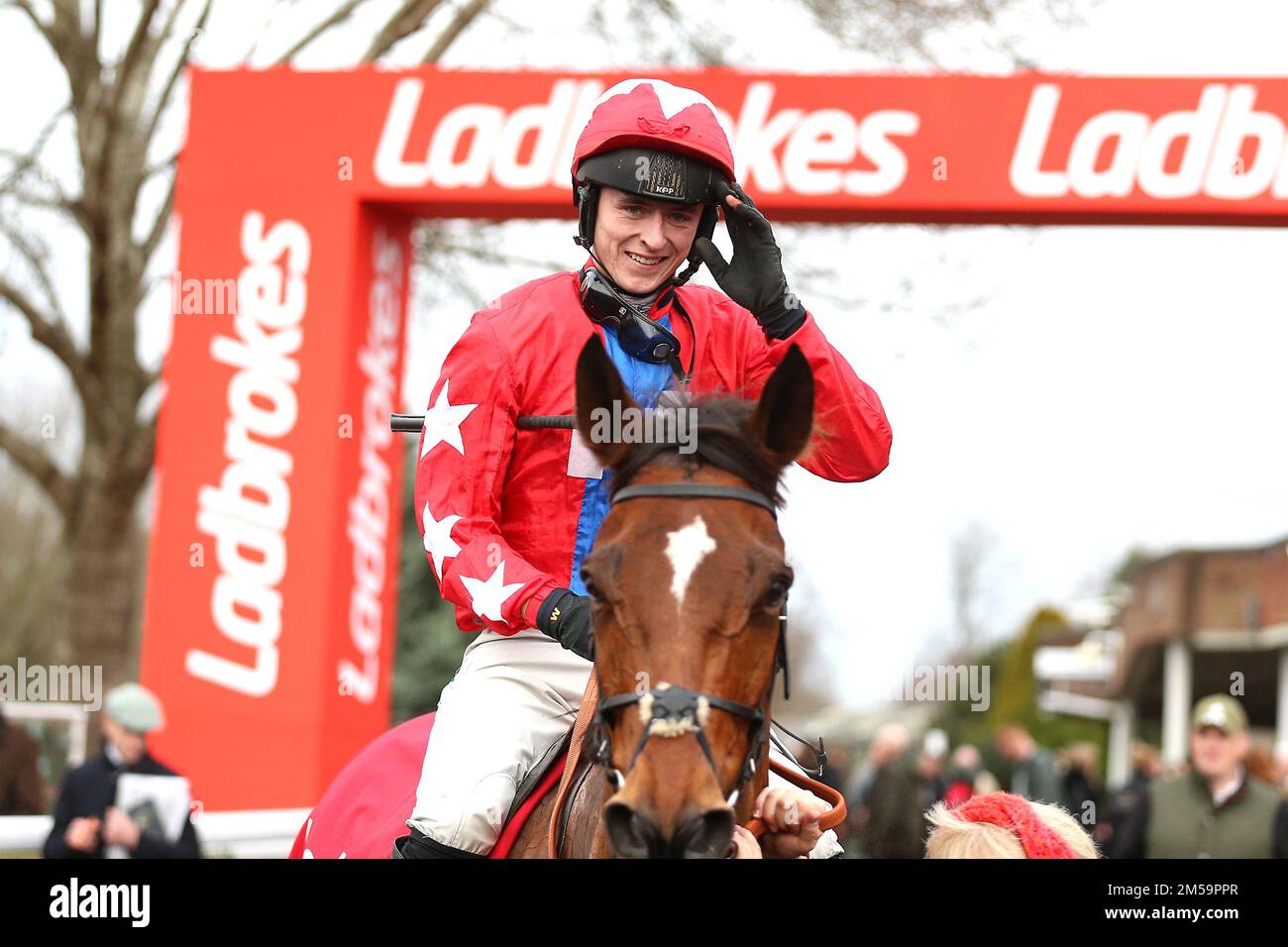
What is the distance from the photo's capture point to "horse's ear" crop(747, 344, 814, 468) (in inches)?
101

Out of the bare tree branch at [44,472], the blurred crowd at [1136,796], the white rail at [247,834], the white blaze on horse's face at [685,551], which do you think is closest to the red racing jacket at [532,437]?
the white blaze on horse's face at [685,551]

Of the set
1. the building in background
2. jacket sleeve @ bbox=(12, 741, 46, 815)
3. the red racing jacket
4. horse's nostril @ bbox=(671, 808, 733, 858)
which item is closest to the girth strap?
the red racing jacket

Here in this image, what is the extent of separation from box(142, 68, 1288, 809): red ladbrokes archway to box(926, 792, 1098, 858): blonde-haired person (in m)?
6.29

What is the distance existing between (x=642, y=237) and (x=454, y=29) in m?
11.2

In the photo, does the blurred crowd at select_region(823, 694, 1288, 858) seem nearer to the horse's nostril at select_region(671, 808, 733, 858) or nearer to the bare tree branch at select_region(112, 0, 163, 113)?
the horse's nostril at select_region(671, 808, 733, 858)

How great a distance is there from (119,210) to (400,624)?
7.17 metres

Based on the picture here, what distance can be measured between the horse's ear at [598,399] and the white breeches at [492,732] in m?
0.71

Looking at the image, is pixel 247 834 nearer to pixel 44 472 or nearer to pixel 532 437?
pixel 532 437

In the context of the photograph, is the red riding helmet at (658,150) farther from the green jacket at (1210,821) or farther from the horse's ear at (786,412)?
the green jacket at (1210,821)

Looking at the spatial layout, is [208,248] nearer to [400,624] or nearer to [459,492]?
[459,492]

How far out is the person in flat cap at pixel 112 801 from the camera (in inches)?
210

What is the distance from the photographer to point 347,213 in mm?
9438
